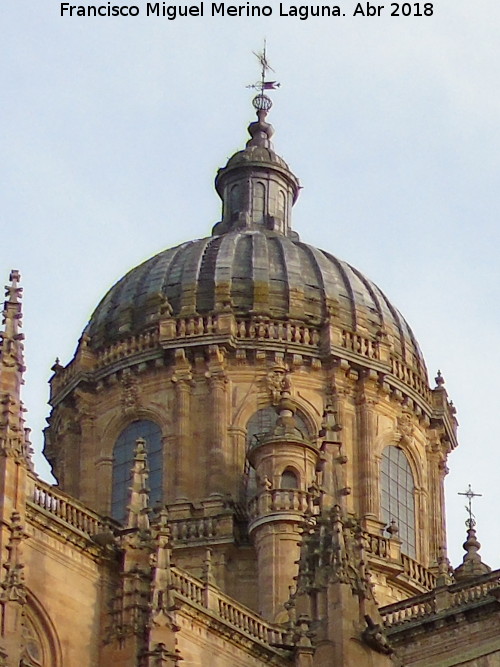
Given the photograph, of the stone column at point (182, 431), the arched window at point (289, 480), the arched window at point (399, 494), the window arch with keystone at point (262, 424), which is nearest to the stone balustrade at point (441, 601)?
the arched window at point (289, 480)

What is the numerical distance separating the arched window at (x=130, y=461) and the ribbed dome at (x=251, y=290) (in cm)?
324

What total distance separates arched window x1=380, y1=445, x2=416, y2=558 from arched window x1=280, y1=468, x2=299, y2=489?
5.81 metres

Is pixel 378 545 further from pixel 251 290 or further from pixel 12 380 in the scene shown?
pixel 12 380

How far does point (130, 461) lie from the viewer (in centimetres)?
6769

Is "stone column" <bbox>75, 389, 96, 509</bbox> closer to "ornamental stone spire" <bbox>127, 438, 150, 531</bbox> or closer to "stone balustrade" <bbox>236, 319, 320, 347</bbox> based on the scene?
"stone balustrade" <bbox>236, 319, 320, 347</bbox>

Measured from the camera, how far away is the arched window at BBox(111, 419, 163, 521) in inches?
2628

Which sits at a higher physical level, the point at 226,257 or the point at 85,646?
the point at 226,257

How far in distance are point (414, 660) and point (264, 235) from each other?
20.1 m

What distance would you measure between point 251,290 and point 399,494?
314 inches

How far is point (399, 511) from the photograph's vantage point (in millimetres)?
68625

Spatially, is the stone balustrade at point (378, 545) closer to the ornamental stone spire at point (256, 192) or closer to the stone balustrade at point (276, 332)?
the stone balustrade at point (276, 332)

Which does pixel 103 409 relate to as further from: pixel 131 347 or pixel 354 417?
pixel 354 417

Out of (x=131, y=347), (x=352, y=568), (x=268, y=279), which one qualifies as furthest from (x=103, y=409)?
(x=352, y=568)

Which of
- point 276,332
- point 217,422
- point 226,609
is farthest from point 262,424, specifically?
point 226,609
